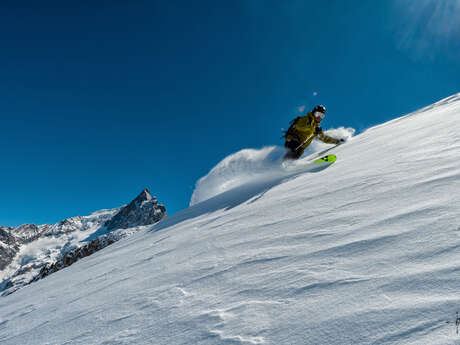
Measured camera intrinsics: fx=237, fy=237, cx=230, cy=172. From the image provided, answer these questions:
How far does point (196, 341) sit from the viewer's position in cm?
165

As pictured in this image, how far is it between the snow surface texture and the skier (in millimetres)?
5381

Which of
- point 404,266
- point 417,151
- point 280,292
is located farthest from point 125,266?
point 417,151

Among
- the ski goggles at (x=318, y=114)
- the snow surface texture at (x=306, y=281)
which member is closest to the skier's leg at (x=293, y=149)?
the ski goggles at (x=318, y=114)

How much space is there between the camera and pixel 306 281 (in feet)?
6.10

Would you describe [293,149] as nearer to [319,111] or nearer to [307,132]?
[307,132]

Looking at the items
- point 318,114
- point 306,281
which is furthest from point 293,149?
point 306,281

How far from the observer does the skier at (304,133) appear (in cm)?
916

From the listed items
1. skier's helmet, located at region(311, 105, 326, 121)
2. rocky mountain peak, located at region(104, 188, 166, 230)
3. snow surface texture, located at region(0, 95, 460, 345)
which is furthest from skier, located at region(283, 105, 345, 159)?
rocky mountain peak, located at region(104, 188, 166, 230)

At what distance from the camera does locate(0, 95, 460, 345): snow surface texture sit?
1374 mm

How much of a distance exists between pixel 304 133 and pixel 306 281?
324 inches

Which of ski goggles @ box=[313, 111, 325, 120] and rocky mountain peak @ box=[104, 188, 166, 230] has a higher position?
rocky mountain peak @ box=[104, 188, 166, 230]

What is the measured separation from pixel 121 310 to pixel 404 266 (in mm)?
2562

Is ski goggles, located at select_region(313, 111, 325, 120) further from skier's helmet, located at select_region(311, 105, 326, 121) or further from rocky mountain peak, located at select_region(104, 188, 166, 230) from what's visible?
rocky mountain peak, located at select_region(104, 188, 166, 230)

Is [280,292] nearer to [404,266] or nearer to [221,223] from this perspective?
[404,266]
